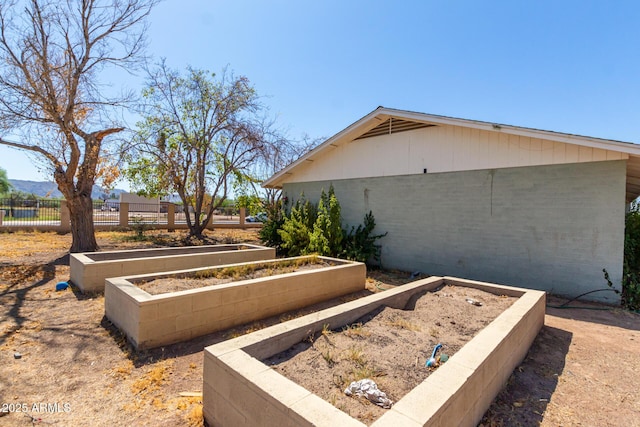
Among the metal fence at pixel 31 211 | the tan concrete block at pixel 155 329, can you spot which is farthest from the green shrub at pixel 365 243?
the metal fence at pixel 31 211

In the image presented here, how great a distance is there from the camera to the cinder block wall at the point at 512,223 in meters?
5.89

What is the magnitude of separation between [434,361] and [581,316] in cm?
455

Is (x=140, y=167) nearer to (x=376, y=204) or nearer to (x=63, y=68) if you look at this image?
(x=63, y=68)

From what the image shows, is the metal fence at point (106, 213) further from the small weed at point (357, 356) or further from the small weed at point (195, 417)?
the small weed at point (357, 356)

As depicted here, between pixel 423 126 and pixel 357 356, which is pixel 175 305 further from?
pixel 423 126

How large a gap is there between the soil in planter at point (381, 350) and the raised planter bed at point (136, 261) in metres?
4.64

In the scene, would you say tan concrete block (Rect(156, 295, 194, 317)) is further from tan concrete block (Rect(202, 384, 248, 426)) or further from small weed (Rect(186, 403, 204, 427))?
tan concrete block (Rect(202, 384, 248, 426))

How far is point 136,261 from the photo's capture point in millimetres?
5969

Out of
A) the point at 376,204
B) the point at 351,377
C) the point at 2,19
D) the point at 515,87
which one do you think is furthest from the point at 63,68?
the point at 515,87

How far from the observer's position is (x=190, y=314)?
3836 mm

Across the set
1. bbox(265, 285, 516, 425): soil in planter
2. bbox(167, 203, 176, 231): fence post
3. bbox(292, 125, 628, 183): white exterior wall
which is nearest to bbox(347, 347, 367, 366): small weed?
bbox(265, 285, 516, 425): soil in planter

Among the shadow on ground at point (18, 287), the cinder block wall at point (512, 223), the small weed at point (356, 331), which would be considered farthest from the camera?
the cinder block wall at point (512, 223)

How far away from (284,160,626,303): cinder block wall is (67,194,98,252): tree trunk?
29.4 ft

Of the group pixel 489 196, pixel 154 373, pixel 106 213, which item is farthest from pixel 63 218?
pixel 489 196
